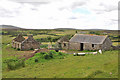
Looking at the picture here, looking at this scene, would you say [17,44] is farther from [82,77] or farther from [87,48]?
[82,77]

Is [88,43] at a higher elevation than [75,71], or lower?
higher

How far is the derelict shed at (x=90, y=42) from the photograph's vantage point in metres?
41.5

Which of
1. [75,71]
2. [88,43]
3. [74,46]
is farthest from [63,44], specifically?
[75,71]

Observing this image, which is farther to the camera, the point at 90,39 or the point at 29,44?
the point at 29,44

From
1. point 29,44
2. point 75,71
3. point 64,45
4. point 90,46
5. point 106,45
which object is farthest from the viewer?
point 64,45

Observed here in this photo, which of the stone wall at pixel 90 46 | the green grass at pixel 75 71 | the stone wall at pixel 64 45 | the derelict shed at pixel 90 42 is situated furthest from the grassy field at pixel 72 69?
the stone wall at pixel 64 45

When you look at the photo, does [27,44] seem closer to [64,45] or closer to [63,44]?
[63,44]

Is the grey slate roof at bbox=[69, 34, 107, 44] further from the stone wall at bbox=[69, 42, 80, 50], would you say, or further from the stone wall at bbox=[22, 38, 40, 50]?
the stone wall at bbox=[22, 38, 40, 50]

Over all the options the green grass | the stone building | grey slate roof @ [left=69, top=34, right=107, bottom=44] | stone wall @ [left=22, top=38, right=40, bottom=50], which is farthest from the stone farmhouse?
the green grass

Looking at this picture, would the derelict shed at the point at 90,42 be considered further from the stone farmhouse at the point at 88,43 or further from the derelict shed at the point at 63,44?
the derelict shed at the point at 63,44

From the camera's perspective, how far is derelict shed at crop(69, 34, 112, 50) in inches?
1632

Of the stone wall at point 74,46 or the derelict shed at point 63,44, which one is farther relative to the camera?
the derelict shed at point 63,44

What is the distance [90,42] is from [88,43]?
73cm

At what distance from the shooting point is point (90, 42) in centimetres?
4294
